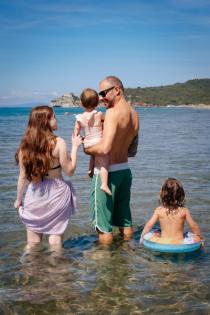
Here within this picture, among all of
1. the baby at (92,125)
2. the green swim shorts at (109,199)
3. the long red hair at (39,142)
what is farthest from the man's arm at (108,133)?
the long red hair at (39,142)

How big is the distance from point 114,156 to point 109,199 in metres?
0.58

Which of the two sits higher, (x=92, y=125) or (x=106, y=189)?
(x=92, y=125)

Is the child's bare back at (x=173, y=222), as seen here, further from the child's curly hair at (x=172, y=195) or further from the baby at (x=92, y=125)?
the baby at (x=92, y=125)

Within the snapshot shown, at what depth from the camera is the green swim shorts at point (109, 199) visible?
5.61 meters

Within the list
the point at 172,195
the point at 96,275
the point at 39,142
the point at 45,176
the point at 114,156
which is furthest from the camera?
the point at 172,195

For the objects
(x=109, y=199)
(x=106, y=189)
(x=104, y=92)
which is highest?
(x=104, y=92)

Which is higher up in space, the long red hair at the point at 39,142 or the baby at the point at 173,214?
the long red hair at the point at 39,142

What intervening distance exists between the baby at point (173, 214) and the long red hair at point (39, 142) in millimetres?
1691

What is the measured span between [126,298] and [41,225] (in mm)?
1479

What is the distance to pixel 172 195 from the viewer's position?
5.77 meters

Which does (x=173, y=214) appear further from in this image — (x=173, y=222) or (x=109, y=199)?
(x=109, y=199)

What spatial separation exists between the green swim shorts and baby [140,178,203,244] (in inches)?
19.3

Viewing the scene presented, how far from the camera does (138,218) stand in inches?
313

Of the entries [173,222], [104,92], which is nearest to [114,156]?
[104,92]
